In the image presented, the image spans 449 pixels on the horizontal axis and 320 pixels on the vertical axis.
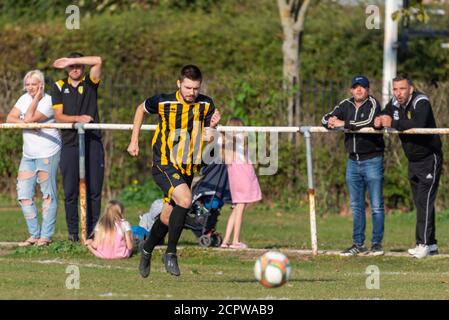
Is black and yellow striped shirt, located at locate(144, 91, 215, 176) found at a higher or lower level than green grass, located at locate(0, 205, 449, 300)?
higher

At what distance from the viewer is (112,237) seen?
45.8ft

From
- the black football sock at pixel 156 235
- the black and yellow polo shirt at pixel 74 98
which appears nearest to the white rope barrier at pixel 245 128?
the black and yellow polo shirt at pixel 74 98

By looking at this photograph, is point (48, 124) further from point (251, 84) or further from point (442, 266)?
point (251, 84)

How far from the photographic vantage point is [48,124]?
14328mm

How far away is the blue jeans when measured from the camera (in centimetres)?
1428

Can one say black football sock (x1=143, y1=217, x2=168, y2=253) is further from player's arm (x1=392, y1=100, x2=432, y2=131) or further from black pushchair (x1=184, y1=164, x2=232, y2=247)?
player's arm (x1=392, y1=100, x2=432, y2=131)

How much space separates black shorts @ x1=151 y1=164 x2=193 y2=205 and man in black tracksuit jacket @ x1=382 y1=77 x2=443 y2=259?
3386mm

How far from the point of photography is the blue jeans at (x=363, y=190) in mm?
14281

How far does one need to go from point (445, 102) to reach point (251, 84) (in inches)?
129

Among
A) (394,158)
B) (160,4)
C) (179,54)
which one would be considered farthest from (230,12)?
(394,158)

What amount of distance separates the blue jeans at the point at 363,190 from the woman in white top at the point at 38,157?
369 cm

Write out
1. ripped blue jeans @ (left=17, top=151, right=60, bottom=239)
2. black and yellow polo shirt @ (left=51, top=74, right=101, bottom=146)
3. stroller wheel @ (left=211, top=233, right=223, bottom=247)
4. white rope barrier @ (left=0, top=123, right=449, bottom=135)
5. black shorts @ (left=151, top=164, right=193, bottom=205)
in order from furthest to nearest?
1. stroller wheel @ (left=211, top=233, right=223, bottom=247)
2. black and yellow polo shirt @ (left=51, top=74, right=101, bottom=146)
3. ripped blue jeans @ (left=17, top=151, right=60, bottom=239)
4. white rope barrier @ (left=0, top=123, right=449, bottom=135)
5. black shorts @ (left=151, top=164, right=193, bottom=205)

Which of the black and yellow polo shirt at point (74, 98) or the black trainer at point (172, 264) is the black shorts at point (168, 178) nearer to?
the black trainer at point (172, 264)

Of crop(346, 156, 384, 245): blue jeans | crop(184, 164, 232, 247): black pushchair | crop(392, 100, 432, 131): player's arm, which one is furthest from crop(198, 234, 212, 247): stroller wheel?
crop(392, 100, 432, 131): player's arm
